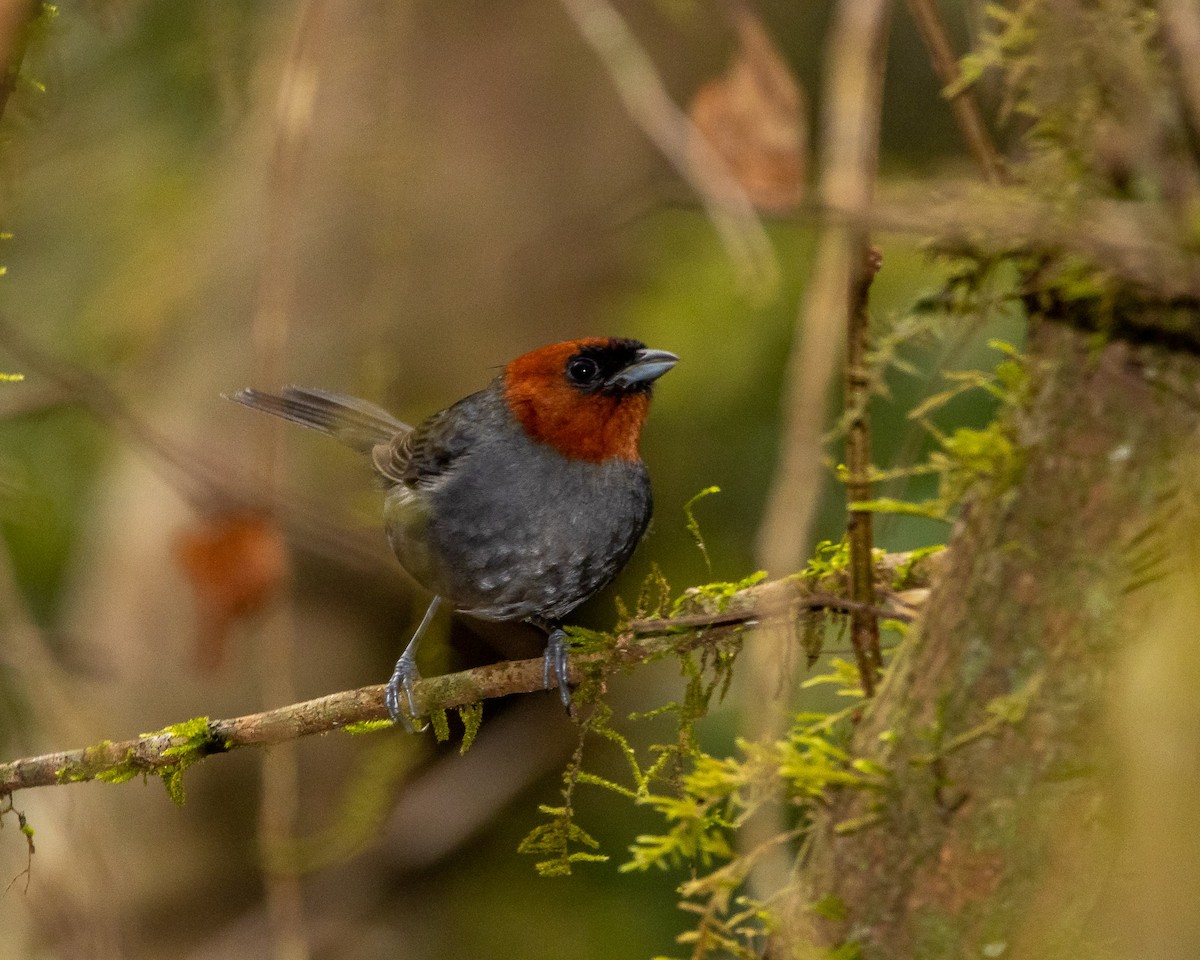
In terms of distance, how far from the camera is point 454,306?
6.10 m

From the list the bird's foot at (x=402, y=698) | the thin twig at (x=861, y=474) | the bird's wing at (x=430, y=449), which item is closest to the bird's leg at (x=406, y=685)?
the bird's foot at (x=402, y=698)

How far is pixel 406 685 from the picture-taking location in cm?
351

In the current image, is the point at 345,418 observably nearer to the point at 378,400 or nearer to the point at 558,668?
the point at 378,400

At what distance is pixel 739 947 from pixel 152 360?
4.49 m

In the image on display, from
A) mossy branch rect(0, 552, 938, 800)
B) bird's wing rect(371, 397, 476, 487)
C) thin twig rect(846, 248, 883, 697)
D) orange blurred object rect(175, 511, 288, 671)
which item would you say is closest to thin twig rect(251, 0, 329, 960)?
mossy branch rect(0, 552, 938, 800)

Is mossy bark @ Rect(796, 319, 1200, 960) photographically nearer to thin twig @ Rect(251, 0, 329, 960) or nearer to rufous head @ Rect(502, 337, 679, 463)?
thin twig @ Rect(251, 0, 329, 960)

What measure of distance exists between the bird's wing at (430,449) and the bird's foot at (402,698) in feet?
2.06

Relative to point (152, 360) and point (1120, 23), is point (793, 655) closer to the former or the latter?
point (1120, 23)

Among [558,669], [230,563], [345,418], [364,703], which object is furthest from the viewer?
[345,418]

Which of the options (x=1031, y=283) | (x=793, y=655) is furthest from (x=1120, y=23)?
(x=793, y=655)

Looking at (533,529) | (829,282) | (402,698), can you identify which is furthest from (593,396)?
(829,282)

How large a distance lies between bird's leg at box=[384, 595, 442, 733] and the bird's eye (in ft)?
3.01

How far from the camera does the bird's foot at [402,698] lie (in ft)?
10.3

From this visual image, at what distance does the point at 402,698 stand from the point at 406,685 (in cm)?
7
